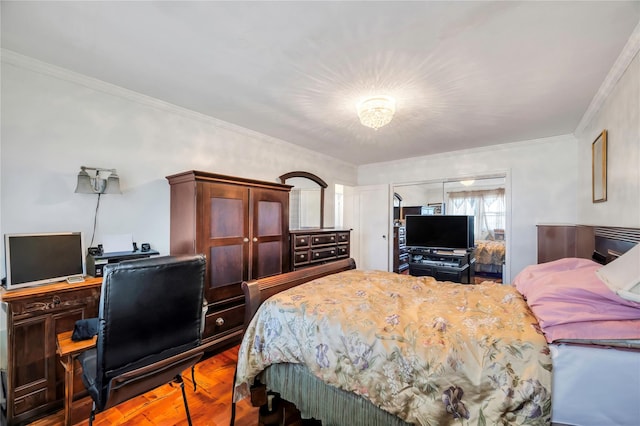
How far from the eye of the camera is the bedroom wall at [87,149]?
193 cm

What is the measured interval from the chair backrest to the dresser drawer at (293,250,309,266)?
190 cm

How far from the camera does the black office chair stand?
125 cm

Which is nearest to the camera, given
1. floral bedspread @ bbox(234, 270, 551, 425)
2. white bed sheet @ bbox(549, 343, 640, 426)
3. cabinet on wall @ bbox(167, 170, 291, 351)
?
white bed sheet @ bbox(549, 343, 640, 426)

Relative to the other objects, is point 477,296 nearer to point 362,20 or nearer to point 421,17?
point 421,17

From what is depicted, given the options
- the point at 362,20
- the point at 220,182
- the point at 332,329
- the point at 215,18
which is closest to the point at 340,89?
the point at 362,20

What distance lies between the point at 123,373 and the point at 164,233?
161cm

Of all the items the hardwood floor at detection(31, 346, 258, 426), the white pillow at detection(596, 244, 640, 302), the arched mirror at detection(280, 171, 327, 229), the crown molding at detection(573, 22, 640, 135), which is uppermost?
the crown molding at detection(573, 22, 640, 135)

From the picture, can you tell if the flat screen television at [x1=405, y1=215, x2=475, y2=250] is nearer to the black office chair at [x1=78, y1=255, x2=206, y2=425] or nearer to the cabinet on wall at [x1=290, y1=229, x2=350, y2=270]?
the cabinet on wall at [x1=290, y1=229, x2=350, y2=270]

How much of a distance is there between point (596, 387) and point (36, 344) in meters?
3.02

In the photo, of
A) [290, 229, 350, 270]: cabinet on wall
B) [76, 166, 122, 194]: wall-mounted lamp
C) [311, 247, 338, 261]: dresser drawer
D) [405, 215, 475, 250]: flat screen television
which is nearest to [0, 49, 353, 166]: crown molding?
[76, 166, 122, 194]: wall-mounted lamp

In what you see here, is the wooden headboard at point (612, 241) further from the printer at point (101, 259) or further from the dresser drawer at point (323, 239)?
the printer at point (101, 259)

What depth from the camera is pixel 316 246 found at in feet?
12.3

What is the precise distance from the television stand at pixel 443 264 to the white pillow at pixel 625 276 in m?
3.22

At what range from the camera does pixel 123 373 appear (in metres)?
1.30
